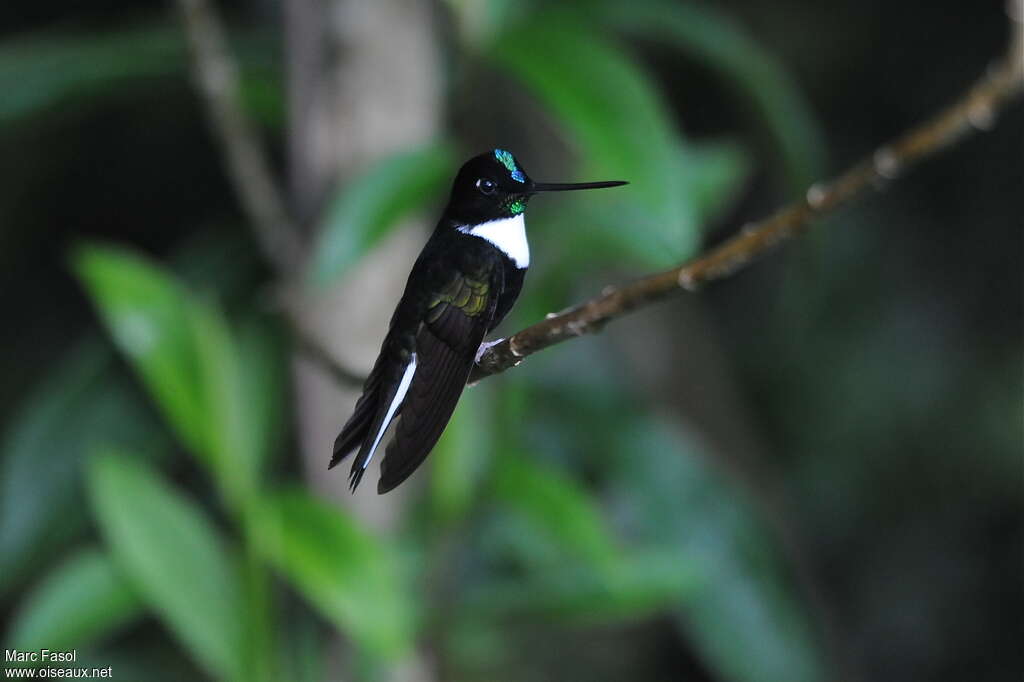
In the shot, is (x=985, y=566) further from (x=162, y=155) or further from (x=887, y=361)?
(x=162, y=155)

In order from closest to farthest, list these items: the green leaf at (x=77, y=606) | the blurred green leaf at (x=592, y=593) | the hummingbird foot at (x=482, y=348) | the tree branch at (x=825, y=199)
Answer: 1. the tree branch at (x=825, y=199)
2. the hummingbird foot at (x=482, y=348)
3. the green leaf at (x=77, y=606)
4. the blurred green leaf at (x=592, y=593)

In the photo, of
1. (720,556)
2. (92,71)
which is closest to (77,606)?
(92,71)

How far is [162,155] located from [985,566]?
88.7 inches

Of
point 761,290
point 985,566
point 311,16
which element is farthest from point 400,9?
point 985,566

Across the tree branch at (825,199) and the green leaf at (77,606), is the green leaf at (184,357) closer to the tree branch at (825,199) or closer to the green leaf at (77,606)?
the green leaf at (77,606)

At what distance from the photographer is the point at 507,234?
1.75 ft

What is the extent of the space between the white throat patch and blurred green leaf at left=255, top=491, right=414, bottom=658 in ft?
3.37

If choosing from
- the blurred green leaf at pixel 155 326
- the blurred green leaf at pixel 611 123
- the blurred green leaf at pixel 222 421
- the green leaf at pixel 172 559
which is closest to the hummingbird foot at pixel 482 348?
the blurred green leaf at pixel 611 123

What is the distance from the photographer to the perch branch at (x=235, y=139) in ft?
4.46

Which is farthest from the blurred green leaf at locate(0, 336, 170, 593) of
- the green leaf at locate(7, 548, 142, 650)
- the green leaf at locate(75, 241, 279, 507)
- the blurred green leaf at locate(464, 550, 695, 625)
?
the blurred green leaf at locate(464, 550, 695, 625)

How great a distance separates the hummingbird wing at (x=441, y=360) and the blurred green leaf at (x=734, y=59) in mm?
1448

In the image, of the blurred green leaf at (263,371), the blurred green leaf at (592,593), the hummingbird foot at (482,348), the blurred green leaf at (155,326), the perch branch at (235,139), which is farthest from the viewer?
the blurred green leaf at (263,371)

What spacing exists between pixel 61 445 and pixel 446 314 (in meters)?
1.68

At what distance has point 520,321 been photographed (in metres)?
1.64
